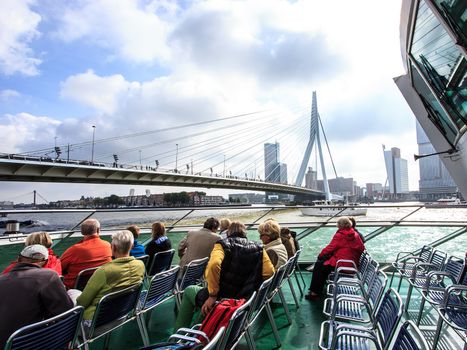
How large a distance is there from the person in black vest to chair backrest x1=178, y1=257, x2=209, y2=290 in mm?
359

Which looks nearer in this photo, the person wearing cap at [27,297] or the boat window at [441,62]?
the person wearing cap at [27,297]

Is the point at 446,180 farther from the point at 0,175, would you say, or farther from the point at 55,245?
the point at 0,175

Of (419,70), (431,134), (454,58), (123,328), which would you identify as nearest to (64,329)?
(123,328)

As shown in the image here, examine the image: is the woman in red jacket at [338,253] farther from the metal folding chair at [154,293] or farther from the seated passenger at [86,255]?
the seated passenger at [86,255]

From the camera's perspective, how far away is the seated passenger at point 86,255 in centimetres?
276

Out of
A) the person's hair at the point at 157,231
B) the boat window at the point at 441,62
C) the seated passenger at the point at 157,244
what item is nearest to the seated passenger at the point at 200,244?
the seated passenger at the point at 157,244

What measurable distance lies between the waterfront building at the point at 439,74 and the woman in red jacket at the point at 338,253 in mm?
2372

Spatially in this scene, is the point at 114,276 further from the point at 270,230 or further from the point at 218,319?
the point at 270,230

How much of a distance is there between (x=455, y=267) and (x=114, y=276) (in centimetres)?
305

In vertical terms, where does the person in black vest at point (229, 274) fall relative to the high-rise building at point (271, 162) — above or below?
below

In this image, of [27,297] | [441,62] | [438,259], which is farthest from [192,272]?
[441,62]

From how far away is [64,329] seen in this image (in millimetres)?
1614

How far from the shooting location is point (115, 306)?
2064mm

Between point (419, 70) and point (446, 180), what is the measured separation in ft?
31.0
